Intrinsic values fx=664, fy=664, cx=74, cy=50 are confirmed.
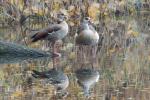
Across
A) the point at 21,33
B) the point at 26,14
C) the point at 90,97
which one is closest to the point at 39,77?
the point at 90,97

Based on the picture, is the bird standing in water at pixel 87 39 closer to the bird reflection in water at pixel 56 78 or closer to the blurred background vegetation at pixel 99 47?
the blurred background vegetation at pixel 99 47

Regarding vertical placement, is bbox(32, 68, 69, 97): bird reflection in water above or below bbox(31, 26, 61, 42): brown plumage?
below

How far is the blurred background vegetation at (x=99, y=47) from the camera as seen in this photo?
31.1 ft

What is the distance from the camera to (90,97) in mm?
8961

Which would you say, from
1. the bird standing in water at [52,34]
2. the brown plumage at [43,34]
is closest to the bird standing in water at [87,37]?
the bird standing in water at [52,34]

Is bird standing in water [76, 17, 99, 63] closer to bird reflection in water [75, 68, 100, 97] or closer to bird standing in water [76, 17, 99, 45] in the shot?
bird standing in water [76, 17, 99, 45]

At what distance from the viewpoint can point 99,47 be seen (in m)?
14.8

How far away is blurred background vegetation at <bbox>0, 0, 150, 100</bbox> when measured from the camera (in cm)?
949

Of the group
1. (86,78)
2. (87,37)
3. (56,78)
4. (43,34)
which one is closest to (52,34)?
(43,34)

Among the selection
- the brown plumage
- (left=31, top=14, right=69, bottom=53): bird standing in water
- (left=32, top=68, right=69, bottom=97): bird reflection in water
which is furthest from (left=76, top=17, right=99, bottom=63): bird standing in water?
(left=32, top=68, right=69, bottom=97): bird reflection in water

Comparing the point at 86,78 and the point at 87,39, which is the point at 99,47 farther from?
the point at 86,78

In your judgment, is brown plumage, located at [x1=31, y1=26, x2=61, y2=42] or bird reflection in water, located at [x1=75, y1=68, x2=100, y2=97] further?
brown plumage, located at [x1=31, y1=26, x2=61, y2=42]

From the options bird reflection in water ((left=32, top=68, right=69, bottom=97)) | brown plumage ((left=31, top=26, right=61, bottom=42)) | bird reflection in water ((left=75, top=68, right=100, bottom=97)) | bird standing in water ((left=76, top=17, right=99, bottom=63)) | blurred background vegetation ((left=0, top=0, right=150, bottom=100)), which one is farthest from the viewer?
bird standing in water ((left=76, top=17, right=99, bottom=63))

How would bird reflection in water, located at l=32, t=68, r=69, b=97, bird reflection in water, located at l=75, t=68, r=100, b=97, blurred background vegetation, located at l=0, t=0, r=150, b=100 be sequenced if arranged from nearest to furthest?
blurred background vegetation, located at l=0, t=0, r=150, b=100 < bird reflection in water, located at l=32, t=68, r=69, b=97 < bird reflection in water, located at l=75, t=68, r=100, b=97
